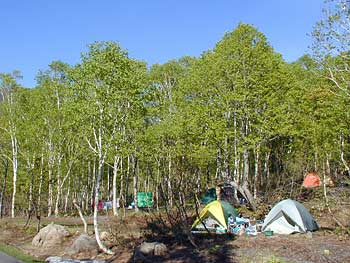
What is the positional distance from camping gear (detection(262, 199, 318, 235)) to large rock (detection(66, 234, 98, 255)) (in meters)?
7.88

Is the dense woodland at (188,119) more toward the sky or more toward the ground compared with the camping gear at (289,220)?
more toward the sky

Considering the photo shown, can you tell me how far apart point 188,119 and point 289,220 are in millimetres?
12747

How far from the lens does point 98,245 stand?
19672 millimetres

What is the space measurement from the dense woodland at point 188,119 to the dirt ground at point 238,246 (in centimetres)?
203

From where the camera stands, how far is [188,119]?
101 ft

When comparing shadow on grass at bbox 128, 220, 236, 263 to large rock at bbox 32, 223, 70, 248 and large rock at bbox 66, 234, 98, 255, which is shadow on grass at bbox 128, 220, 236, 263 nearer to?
large rock at bbox 66, 234, 98, 255

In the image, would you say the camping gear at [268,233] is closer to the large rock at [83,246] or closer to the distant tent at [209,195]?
the large rock at [83,246]

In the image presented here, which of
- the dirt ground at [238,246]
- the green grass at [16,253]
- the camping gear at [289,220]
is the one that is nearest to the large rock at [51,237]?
the dirt ground at [238,246]

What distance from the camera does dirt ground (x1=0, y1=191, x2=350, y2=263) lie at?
1483 centimetres

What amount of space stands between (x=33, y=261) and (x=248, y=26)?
21.7 metres

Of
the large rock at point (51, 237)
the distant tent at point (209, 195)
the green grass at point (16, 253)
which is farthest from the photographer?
the distant tent at point (209, 195)

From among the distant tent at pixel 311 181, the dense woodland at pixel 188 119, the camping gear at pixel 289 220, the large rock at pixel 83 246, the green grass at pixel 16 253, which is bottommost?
the green grass at pixel 16 253

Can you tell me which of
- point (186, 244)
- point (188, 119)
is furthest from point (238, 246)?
point (188, 119)

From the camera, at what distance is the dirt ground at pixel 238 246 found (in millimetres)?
14828
